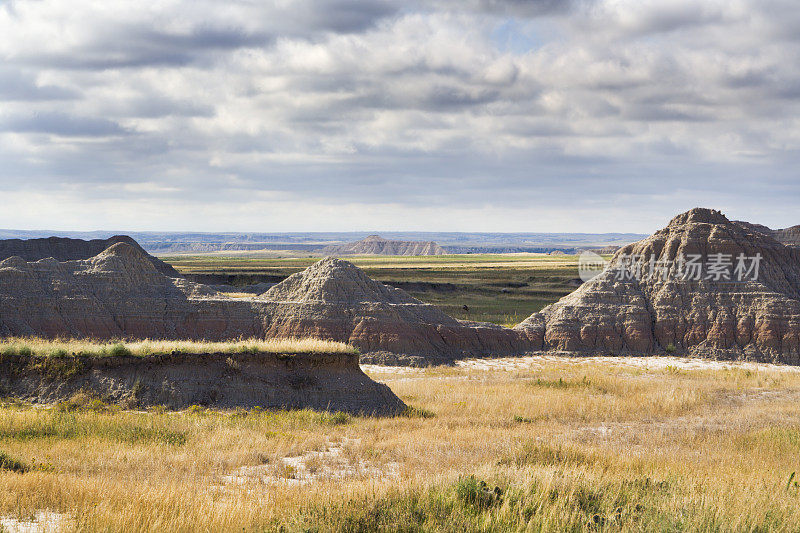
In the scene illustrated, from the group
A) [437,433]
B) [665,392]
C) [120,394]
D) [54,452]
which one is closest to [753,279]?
[665,392]

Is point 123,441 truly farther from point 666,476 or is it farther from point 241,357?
point 666,476

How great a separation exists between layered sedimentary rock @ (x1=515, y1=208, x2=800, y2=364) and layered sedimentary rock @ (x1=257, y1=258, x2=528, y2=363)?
13.2 ft

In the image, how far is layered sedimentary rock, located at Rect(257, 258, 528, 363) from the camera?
129ft

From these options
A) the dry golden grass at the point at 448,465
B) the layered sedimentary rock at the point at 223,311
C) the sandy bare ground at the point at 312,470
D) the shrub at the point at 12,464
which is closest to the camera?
the dry golden grass at the point at 448,465

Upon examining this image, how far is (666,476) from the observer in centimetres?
1168

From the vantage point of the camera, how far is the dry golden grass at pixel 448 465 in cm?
891

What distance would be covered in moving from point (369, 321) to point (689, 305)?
2140cm

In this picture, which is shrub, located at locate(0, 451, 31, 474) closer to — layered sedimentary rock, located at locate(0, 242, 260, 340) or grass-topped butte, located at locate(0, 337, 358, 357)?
grass-topped butte, located at locate(0, 337, 358, 357)

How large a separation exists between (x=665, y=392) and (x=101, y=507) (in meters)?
22.9

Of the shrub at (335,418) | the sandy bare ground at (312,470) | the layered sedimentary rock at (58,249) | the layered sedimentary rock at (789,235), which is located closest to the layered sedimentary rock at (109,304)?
the layered sedimentary rock at (58,249)

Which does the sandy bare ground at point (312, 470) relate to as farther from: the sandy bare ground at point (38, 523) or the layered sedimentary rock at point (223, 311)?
the layered sedimentary rock at point (223, 311)

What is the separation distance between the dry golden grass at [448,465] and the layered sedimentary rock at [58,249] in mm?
50584

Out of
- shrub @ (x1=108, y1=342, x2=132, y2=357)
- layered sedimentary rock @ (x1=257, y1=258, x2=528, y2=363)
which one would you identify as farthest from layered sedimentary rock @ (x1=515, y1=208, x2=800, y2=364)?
shrub @ (x1=108, y1=342, x2=132, y2=357)

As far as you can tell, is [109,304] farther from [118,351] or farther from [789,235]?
[789,235]
